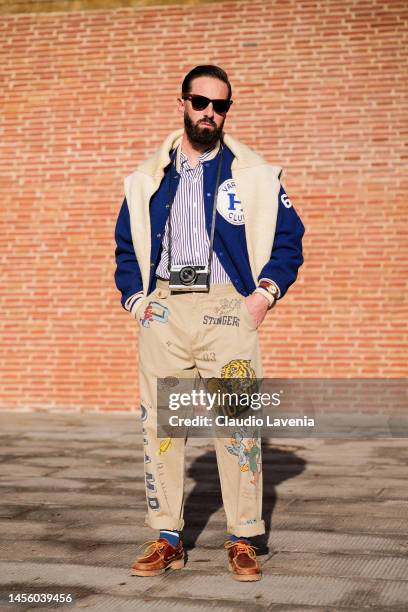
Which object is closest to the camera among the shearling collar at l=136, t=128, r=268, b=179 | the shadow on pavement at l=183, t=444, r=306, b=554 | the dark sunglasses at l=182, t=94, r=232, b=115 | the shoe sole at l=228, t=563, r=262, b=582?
the shoe sole at l=228, t=563, r=262, b=582

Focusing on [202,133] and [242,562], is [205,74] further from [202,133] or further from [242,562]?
[242,562]

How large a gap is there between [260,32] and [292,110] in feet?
2.88

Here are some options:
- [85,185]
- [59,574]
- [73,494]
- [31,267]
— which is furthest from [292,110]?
[59,574]

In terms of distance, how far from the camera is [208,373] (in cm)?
390

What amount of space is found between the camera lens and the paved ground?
1.19 m

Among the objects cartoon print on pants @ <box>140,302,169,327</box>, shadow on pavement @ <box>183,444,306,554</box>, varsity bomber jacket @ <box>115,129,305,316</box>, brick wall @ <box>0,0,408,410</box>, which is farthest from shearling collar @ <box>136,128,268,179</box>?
brick wall @ <box>0,0,408,410</box>

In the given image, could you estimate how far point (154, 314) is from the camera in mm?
3943

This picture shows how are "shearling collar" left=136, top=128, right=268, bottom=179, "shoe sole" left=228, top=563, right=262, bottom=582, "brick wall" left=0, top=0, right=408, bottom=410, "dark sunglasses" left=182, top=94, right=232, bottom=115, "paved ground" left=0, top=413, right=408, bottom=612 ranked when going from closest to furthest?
"paved ground" left=0, top=413, right=408, bottom=612, "shoe sole" left=228, top=563, right=262, bottom=582, "dark sunglasses" left=182, top=94, right=232, bottom=115, "shearling collar" left=136, top=128, right=268, bottom=179, "brick wall" left=0, top=0, right=408, bottom=410

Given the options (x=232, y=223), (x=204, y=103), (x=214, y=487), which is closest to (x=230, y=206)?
(x=232, y=223)

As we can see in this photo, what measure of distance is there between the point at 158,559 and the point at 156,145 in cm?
674

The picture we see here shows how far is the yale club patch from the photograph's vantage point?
3.97 m

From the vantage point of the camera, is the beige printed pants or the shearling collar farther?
the shearling collar

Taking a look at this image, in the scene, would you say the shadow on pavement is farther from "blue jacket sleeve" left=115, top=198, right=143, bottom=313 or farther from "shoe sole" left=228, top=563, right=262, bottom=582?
"blue jacket sleeve" left=115, top=198, right=143, bottom=313

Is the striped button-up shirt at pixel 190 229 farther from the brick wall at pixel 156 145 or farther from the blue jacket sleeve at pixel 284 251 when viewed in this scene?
the brick wall at pixel 156 145
